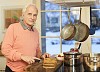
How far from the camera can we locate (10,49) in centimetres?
189

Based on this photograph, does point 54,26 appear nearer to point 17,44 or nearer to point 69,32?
point 69,32

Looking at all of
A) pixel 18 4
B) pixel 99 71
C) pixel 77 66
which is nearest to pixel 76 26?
pixel 77 66

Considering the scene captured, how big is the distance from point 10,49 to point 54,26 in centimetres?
147

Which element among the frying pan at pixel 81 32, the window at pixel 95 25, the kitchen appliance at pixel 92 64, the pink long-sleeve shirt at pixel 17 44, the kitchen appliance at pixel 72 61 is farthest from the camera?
the window at pixel 95 25

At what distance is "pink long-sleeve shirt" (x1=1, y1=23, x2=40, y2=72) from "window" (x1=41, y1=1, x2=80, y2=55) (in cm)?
125

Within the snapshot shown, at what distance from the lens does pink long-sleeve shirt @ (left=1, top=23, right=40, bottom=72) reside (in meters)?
1.89

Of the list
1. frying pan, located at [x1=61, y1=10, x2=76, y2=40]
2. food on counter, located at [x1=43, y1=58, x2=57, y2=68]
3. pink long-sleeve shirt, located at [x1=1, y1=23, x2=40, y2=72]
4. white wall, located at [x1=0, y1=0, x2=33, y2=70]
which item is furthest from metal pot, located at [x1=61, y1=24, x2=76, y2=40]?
white wall, located at [x1=0, y1=0, x2=33, y2=70]

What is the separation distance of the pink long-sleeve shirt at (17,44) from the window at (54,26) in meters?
1.25

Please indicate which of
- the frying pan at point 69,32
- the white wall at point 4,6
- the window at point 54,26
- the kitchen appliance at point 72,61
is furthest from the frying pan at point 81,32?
the white wall at point 4,6

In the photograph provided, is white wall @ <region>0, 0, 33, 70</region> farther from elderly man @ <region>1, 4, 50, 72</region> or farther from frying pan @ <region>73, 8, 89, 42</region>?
elderly man @ <region>1, 4, 50, 72</region>

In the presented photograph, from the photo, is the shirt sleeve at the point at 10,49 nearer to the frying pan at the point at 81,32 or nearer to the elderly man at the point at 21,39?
the elderly man at the point at 21,39

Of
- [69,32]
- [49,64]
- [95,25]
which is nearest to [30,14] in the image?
[49,64]

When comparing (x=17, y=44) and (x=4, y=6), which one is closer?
(x=17, y=44)

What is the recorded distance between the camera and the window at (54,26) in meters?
3.24
